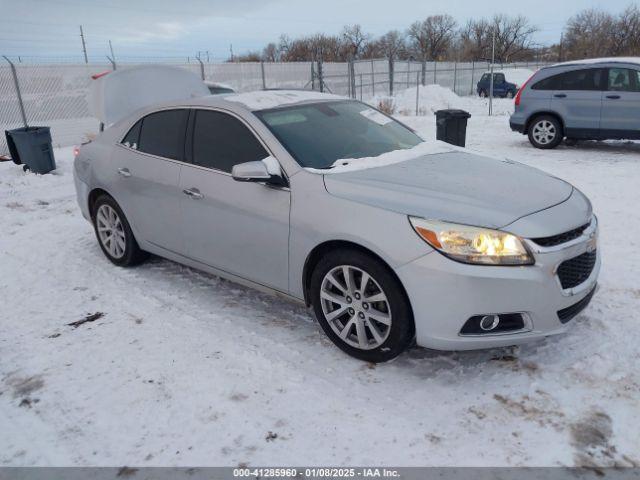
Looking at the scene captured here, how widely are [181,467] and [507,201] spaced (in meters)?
2.25

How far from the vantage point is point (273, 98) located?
13.4 feet

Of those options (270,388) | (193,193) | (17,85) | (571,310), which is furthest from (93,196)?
(17,85)

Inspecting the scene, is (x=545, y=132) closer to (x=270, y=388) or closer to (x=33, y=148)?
(x=270, y=388)

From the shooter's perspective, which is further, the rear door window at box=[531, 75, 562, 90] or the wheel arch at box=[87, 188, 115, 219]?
the rear door window at box=[531, 75, 562, 90]

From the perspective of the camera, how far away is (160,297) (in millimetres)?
A: 4234

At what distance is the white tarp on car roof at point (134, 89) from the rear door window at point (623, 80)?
7533mm

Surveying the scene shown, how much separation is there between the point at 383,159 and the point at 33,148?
8234 millimetres

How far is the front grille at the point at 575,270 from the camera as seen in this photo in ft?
9.35

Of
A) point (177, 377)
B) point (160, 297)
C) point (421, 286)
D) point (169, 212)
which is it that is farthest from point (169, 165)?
point (421, 286)

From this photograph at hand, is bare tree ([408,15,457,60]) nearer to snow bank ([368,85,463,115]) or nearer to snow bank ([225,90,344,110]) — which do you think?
snow bank ([368,85,463,115])

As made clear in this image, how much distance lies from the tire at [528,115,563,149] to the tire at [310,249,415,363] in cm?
885

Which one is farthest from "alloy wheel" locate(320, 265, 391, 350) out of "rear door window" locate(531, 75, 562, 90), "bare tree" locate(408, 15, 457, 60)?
"bare tree" locate(408, 15, 457, 60)

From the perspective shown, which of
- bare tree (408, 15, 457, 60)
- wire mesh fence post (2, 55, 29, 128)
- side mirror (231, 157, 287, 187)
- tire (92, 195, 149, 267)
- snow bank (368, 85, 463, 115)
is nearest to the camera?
side mirror (231, 157, 287, 187)

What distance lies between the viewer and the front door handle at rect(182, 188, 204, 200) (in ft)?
12.6
